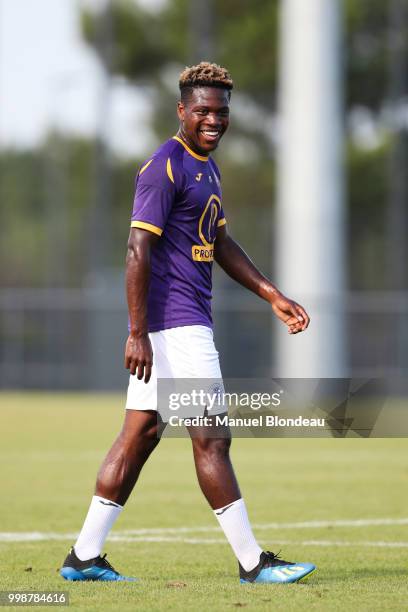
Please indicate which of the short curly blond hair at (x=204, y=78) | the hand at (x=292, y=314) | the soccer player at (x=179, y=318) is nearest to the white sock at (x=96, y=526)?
the soccer player at (x=179, y=318)

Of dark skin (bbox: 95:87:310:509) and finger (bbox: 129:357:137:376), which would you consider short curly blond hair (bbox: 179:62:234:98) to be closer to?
dark skin (bbox: 95:87:310:509)

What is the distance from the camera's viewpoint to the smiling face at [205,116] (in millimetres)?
6820

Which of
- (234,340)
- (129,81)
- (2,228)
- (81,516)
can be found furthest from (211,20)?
(81,516)

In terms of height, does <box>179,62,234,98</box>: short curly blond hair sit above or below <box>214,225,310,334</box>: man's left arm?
above

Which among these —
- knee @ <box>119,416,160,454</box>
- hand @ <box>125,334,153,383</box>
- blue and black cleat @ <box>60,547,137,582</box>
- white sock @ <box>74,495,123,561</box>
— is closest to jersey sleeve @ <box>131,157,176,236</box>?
hand @ <box>125,334,153,383</box>

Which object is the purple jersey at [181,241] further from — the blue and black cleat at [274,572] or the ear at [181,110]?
the blue and black cleat at [274,572]

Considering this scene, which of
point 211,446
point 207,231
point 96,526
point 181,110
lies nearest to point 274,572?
point 211,446

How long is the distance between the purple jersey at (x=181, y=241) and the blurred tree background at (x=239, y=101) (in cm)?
3440

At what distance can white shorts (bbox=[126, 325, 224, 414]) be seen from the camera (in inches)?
265

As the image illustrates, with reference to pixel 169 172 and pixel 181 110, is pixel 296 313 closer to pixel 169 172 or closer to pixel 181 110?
pixel 169 172

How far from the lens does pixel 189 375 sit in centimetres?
672

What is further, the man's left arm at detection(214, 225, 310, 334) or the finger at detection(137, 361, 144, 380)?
the man's left arm at detection(214, 225, 310, 334)

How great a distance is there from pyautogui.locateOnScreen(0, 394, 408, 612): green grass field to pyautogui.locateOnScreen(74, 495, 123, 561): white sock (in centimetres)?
19

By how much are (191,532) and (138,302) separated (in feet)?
10.2
